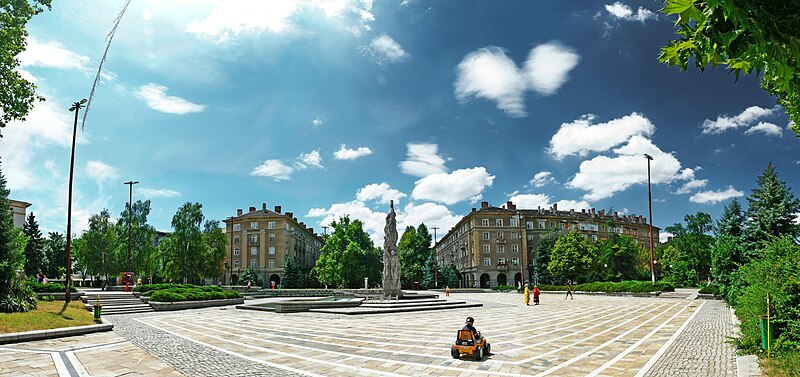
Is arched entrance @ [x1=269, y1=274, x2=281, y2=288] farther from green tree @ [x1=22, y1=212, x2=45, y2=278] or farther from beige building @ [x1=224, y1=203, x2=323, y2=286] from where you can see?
green tree @ [x1=22, y1=212, x2=45, y2=278]

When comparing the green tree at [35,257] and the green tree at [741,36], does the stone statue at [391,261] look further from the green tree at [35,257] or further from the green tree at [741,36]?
the green tree at [35,257]

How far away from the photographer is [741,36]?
Result: 3.80 metres

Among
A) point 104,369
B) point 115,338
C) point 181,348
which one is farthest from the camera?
point 115,338

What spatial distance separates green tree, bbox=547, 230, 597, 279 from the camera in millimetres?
69062

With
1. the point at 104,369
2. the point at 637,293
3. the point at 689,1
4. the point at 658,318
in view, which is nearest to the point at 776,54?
the point at 689,1

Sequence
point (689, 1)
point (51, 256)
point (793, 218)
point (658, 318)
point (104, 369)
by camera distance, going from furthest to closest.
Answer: point (51, 256)
point (793, 218)
point (658, 318)
point (104, 369)
point (689, 1)

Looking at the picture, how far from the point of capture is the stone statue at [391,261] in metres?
35.1

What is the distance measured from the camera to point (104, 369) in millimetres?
10711

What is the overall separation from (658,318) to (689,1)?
23.5 meters

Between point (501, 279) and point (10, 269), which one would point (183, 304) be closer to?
point (10, 269)

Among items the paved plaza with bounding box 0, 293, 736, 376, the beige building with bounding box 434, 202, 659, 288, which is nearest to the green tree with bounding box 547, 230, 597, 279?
the beige building with bounding box 434, 202, 659, 288

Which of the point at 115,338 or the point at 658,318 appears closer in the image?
the point at 115,338

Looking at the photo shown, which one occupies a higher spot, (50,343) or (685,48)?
(685,48)

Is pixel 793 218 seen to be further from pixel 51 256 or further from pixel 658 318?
pixel 51 256
